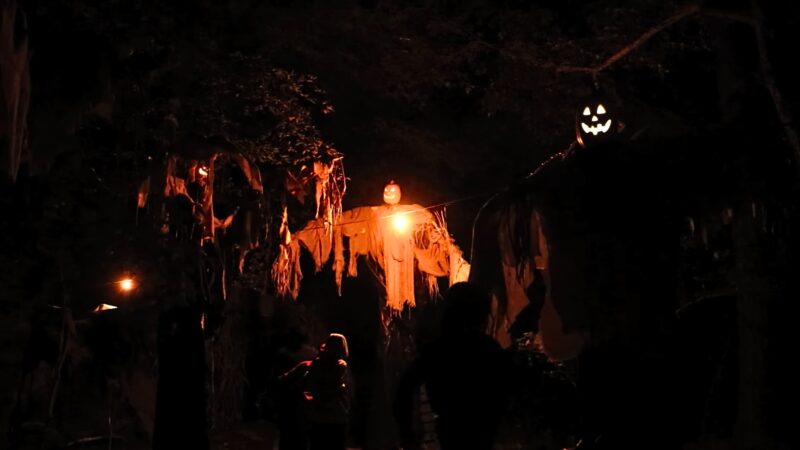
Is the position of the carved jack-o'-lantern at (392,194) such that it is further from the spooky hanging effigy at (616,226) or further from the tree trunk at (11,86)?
the tree trunk at (11,86)

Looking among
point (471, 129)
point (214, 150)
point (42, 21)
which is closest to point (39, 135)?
point (42, 21)

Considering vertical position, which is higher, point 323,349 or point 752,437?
point 323,349

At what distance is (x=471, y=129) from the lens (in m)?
15.4

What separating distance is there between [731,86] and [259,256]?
8.54 meters

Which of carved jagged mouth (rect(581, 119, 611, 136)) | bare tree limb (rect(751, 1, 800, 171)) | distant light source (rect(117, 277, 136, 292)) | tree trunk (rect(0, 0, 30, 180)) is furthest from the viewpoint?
distant light source (rect(117, 277, 136, 292))

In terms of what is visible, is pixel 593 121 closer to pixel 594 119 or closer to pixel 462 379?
pixel 594 119

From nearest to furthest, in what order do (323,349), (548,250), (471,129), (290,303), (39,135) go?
(39,135) < (548,250) < (323,349) < (290,303) < (471,129)

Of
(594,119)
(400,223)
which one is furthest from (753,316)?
(400,223)

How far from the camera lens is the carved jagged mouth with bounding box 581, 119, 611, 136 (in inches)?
221

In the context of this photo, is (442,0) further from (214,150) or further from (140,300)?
(140,300)

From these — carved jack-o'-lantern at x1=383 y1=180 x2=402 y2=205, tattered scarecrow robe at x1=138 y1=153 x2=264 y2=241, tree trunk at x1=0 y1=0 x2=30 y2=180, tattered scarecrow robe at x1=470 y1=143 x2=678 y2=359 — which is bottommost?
tattered scarecrow robe at x1=470 y1=143 x2=678 y2=359

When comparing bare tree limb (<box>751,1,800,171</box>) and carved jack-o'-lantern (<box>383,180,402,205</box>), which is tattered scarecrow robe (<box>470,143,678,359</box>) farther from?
carved jack-o'-lantern (<box>383,180,402,205</box>)

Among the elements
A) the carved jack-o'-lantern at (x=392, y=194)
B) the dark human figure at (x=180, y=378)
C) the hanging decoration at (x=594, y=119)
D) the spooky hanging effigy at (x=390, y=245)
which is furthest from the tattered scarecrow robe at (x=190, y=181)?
the hanging decoration at (x=594, y=119)

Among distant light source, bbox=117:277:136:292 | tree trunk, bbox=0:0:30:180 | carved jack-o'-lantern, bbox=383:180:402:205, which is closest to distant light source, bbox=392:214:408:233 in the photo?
carved jack-o'-lantern, bbox=383:180:402:205
